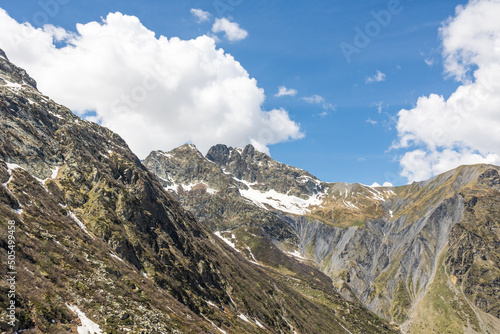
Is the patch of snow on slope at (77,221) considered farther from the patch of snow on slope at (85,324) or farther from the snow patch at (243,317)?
the snow patch at (243,317)

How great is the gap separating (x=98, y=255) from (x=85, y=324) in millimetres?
24928

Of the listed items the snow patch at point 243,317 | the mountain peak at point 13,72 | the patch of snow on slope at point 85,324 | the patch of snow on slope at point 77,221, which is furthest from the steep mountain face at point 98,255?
the mountain peak at point 13,72

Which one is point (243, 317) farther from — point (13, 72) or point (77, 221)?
point (13, 72)

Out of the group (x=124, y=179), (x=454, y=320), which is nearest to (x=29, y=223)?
(x=124, y=179)

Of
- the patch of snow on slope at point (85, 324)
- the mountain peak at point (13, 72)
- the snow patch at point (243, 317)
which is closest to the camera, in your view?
the patch of snow on slope at point (85, 324)

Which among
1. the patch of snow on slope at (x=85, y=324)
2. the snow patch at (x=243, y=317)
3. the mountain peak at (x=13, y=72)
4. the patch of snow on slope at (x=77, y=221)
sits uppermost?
the mountain peak at (x=13, y=72)

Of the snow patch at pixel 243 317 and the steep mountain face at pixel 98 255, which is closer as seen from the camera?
the steep mountain face at pixel 98 255

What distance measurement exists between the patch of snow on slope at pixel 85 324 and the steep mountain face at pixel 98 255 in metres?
0.15

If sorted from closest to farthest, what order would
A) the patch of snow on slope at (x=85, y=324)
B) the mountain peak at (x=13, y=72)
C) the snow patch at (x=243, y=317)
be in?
the patch of snow on slope at (x=85, y=324) → the snow patch at (x=243, y=317) → the mountain peak at (x=13, y=72)

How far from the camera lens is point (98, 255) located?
54.6 metres

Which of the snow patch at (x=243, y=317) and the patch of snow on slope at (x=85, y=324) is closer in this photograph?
the patch of snow on slope at (x=85, y=324)

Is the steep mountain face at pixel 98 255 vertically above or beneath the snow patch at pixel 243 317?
above

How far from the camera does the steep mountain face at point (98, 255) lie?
1386 inches

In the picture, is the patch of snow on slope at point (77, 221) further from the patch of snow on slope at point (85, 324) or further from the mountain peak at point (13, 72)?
the mountain peak at point (13, 72)
